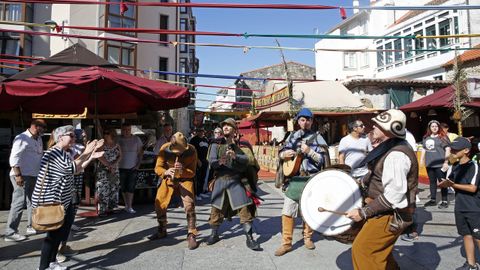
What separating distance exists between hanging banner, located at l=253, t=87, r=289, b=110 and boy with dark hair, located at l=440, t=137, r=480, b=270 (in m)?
9.20

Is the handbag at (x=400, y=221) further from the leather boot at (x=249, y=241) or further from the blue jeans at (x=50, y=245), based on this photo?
the blue jeans at (x=50, y=245)

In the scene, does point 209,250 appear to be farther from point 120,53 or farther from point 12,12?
point 12,12

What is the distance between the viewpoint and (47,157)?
3.41 metres

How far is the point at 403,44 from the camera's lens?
23406 mm

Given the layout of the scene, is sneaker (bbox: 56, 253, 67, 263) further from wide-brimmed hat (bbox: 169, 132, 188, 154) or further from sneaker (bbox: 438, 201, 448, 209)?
sneaker (bbox: 438, 201, 448, 209)

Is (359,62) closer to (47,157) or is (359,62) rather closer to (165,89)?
(165,89)

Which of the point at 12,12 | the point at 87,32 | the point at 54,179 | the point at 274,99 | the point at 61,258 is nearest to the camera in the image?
the point at 54,179

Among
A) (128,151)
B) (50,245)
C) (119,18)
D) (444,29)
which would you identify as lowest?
(50,245)

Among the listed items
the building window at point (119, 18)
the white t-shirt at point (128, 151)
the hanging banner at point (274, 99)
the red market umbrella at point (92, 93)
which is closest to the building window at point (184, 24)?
the building window at point (119, 18)

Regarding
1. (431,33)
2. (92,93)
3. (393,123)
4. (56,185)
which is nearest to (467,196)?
(393,123)

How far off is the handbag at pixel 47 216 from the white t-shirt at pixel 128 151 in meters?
3.22

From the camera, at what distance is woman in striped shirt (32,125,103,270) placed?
337 centimetres

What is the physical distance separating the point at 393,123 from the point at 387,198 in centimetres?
62

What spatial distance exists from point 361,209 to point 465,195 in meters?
1.79
